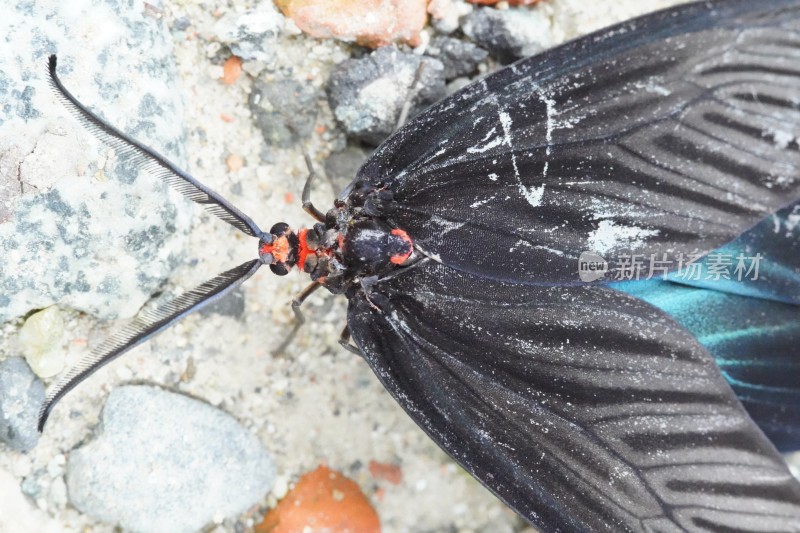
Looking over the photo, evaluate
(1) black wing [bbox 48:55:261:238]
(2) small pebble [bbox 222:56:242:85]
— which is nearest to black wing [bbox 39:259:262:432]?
(1) black wing [bbox 48:55:261:238]

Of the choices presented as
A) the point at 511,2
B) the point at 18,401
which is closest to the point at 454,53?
the point at 511,2

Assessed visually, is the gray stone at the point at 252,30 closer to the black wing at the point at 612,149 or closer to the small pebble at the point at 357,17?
the small pebble at the point at 357,17

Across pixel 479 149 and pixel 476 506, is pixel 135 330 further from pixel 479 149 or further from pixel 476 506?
pixel 476 506

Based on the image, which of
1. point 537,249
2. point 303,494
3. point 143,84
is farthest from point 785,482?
point 143,84

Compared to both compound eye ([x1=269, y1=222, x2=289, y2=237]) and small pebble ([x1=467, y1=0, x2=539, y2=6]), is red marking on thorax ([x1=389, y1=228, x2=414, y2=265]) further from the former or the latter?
small pebble ([x1=467, y1=0, x2=539, y2=6])

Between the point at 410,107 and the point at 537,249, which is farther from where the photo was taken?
the point at 410,107
